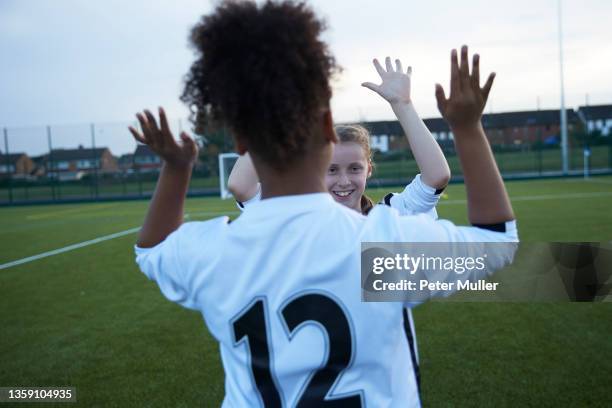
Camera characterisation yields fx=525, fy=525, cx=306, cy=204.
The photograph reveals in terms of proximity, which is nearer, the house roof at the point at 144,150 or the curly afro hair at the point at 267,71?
the curly afro hair at the point at 267,71

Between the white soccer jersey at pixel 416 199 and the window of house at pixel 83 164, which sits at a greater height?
the window of house at pixel 83 164

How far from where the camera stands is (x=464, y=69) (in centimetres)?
125

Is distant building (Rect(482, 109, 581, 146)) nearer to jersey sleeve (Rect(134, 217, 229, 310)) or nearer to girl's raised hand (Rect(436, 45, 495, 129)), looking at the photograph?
girl's raised hand (Rect(436, 45, 495, 129))

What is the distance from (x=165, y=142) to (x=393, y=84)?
37.9 inches

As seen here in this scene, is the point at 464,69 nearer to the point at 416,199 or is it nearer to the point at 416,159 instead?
the point at 416,159

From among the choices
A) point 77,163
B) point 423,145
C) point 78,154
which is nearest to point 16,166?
point 78,154

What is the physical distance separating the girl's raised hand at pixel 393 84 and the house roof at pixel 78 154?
3361 centimetres

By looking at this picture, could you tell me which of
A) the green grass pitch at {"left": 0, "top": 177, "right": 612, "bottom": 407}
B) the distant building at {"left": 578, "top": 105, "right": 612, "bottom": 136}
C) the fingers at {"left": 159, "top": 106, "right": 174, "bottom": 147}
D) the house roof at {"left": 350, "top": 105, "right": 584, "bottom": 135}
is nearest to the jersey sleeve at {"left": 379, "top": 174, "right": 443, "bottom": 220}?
the fingers at {"left": 159, "top": 106, "right": 174, "bottom": 147}

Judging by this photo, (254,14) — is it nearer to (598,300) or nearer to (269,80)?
(269,80)

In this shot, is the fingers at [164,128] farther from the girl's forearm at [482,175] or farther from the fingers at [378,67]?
the fingers at [378,67]

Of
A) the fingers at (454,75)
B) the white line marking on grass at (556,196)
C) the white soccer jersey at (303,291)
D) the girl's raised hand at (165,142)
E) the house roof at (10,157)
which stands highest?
the house roof at (10,157)

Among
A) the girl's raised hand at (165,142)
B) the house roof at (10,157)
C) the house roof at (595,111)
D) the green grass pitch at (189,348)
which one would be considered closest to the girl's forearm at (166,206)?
the girl's raised hand at (165,142)

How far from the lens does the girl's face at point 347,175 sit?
289 centimetres

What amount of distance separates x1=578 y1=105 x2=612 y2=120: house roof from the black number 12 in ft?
130
